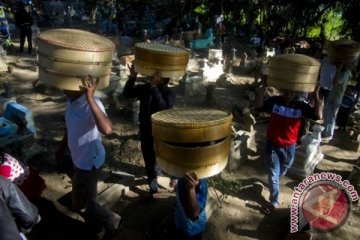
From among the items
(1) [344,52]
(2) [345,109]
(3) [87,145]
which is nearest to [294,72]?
(3) [87,145]

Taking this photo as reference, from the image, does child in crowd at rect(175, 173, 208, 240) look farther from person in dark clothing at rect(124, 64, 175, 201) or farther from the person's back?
the person's back

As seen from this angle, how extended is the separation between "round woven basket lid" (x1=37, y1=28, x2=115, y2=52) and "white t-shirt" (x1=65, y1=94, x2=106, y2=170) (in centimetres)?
42

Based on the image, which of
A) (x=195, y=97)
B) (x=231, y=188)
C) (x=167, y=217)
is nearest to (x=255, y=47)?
(x=195, y=97)

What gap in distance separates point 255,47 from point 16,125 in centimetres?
1237

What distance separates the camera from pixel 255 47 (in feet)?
49.9

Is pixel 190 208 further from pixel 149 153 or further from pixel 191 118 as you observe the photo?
pixel 149 153

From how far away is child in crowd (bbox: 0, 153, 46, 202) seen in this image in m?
3.24

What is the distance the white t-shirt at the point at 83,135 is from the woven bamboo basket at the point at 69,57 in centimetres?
21

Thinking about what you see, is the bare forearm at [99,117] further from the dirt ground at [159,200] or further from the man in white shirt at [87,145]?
the dirt ground at [159,200]

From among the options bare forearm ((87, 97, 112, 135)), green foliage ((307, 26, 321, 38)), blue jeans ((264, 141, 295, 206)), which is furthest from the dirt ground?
green foliage ((307, 26, 321, 38))

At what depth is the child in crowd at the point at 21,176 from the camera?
324cm

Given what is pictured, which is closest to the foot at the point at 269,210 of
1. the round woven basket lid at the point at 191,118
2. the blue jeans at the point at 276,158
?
the blue jeans at the point at 276,158

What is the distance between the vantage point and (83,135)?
291 centimetres

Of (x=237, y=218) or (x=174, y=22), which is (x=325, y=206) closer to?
(x=237, y=218)
